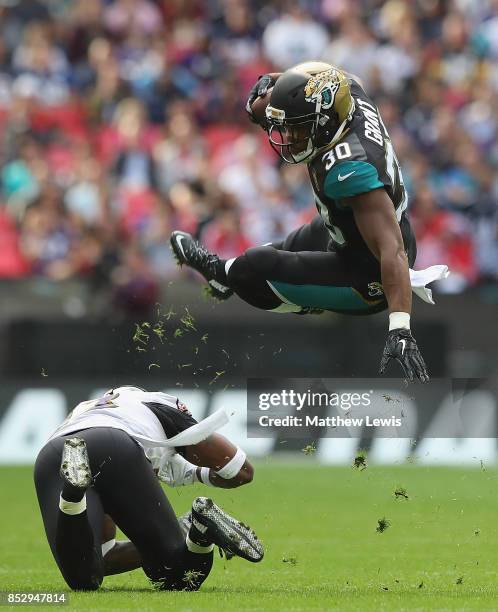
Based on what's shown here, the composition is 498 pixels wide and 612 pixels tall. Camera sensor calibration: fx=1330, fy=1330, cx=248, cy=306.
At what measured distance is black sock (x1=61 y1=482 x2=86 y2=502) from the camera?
574 centimetres

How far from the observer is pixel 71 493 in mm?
5773

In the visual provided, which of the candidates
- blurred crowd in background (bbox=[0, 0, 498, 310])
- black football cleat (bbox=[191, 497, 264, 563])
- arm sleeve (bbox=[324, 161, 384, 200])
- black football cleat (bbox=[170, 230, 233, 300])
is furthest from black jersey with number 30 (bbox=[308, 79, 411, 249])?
blurred crowd in background (bbox=[0, 0, 498, 310])

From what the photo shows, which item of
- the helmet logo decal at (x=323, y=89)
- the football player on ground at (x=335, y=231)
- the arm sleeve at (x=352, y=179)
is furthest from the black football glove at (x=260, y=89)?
the arm sleeve at (x=352, y=179)

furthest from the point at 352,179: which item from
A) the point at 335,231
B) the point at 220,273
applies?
the point at 220,273

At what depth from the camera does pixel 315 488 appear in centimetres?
1024

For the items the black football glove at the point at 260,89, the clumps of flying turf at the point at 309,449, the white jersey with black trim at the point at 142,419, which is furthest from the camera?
the black football glove at the point at 260,89

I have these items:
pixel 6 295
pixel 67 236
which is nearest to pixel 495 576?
pixel 6 295

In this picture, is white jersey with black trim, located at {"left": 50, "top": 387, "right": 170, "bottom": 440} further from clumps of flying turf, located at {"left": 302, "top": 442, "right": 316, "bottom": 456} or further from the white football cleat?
clumps of flying turf, located at {"left": 302, "top": 442, "right": 316, "bottom": 456}

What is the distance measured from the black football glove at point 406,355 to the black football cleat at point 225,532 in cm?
98

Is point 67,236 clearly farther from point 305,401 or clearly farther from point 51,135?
point 305,401

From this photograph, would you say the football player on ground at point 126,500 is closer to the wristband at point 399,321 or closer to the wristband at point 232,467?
the wristband at point 232,467

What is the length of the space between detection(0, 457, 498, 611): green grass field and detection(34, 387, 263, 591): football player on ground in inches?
6.2

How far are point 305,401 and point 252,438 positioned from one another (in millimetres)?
359

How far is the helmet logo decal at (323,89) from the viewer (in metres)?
6.76
